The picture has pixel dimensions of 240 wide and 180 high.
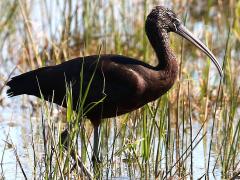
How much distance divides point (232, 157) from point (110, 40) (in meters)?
3.63

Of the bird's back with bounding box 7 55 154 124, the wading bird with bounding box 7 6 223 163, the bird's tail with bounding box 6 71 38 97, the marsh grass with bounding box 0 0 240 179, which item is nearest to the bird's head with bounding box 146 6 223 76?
the wading bird with bounding box 7 6 223 163

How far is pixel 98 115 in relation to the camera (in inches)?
241

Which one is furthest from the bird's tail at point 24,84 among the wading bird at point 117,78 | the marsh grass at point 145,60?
the marsh grass at point 145,60

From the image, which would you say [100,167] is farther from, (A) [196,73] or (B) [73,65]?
(A) [196,73]

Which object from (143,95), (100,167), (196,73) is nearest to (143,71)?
(143,95)

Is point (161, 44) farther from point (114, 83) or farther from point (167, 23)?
point (114, 83)

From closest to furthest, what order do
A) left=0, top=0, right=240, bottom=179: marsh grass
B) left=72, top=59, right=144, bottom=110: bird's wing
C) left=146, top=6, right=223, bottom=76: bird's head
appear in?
left=72, top=59, right=144, bottom=110: bird's wing < left=0, top=0, right=240, bottom=179: marsh grass < left=146, top=6, right=223, bottom=76: bird's head

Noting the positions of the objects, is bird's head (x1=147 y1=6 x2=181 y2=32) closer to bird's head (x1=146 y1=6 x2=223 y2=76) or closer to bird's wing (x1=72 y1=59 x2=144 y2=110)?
bird's head (x1=146 y1=6 x2=223 y2=76)

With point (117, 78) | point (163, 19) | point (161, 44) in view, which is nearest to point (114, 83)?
point (117, 78)

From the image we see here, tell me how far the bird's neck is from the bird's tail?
900 millimetres

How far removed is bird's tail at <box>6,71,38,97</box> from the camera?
6129 mm

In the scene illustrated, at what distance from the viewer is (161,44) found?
243 inches

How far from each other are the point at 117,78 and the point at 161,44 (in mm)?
473

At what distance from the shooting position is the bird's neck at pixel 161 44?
611cm
